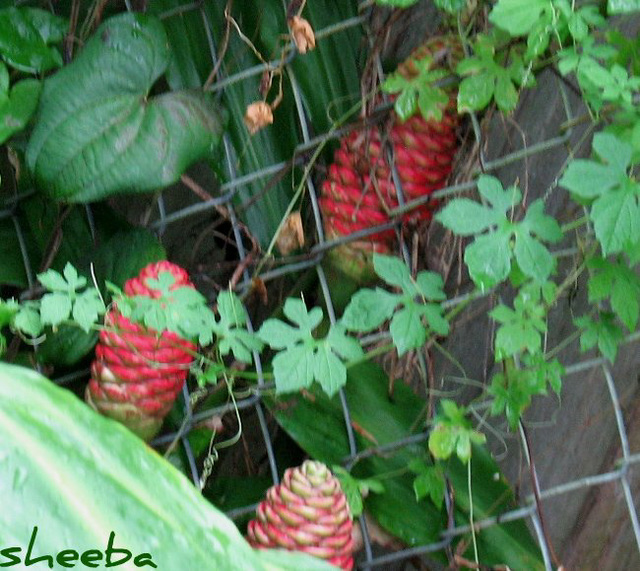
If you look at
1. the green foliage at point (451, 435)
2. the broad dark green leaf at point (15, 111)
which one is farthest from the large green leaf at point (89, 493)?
the broad dark green leaf at point (15, 111)

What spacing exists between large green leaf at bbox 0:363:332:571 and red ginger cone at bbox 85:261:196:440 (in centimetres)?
26

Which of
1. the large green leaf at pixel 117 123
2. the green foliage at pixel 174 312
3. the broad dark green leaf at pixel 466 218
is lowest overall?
the green foliage at pixel 174 312

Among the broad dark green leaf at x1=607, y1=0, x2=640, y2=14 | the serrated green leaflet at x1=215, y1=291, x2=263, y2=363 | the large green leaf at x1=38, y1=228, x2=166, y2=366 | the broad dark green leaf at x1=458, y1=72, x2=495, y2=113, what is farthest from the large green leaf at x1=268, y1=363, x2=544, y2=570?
the broad dark green leaf at x1=607, y1=0, x2=640, y2=14

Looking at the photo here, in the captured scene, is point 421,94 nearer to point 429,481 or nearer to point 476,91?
point 476,91

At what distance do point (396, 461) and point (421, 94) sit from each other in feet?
1.32

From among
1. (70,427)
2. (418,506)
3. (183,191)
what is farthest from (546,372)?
(183,191)

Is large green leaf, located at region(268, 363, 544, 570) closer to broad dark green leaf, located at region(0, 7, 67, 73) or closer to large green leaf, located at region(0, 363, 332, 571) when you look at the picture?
large green leaf, located at region(0, 363, 332, 571)

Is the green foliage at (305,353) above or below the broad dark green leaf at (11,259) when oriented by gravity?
below

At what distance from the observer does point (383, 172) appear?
0.94 meters

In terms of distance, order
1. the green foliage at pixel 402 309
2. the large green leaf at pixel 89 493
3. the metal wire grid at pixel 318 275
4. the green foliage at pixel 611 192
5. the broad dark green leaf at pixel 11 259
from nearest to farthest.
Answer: the large green leaf at pixel 89 493 < the green foliage at pixel 611 192 < the green foliage at pixel 402 309 < the metal wire grid at pixel 318 275 < the broad dark green leaf at pixel 11 259

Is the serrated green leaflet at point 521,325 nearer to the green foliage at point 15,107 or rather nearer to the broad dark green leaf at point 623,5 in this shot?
the broad dark green leaf at point 623,5

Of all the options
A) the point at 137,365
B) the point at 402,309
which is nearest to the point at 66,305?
the point at 137,365

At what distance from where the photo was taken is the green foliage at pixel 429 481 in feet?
2.96

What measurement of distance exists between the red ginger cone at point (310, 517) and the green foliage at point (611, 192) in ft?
1.10
